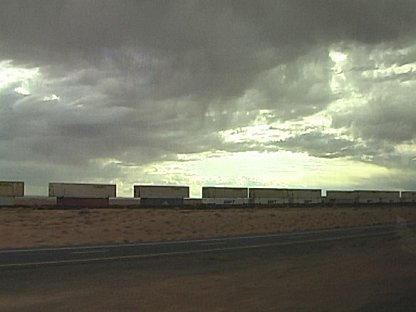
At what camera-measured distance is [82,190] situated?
9312cm

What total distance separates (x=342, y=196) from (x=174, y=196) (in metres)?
47.7

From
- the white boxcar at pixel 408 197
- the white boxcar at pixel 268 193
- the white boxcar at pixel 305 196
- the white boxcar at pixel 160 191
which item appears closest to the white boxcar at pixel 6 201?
the white boxcar at pixel 160 191

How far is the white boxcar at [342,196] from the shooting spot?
135 meters

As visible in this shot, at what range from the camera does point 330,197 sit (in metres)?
135

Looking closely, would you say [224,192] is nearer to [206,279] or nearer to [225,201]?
[225,201]

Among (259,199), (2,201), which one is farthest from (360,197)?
(2,201)

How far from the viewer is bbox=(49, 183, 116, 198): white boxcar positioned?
295 ft

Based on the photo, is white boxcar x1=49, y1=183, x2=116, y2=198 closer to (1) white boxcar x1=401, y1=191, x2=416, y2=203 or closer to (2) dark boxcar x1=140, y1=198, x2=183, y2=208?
(2) dark boxcar x1=140, y1=198, x2=183, y2=208

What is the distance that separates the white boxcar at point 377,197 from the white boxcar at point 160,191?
49.8 metres

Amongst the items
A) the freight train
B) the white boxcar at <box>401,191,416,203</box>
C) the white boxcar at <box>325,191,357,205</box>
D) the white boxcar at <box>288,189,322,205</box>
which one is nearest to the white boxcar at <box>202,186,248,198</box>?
the freight train

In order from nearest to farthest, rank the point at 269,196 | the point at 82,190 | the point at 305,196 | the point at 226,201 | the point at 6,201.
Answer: the point at 6,201 < the point at 82,190 < the point at 226,201 < the point at 269,196 < the point at 305,196

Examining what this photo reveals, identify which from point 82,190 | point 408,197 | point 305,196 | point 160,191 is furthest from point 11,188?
point 408,197

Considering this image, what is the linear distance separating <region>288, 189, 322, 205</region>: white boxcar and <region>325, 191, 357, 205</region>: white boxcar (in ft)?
10.3

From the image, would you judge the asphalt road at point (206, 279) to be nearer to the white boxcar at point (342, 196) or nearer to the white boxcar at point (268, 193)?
the white boxcar at point (268, 193)
